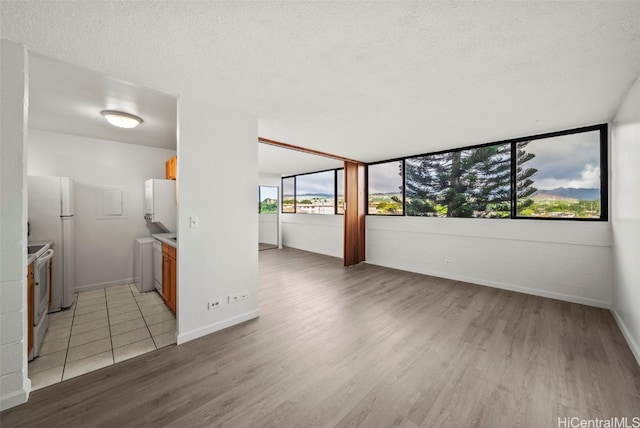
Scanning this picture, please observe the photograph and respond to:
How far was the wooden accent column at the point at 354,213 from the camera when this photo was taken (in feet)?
18.5

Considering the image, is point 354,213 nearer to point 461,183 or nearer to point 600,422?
point 461,183

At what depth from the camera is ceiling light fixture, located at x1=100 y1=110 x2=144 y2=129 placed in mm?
2895

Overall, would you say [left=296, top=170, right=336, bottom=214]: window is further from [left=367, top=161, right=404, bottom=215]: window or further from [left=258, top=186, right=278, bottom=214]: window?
[left=367, top=161, right=404, bottom=215]: window

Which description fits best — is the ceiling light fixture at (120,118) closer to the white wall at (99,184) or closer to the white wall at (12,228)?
the white wall at (12,228)

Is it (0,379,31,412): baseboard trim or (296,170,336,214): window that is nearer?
(0,379,31,412): baseboard trim

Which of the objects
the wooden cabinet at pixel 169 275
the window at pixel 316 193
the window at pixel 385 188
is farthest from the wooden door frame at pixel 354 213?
the wooden cabinet at pixel 169 275

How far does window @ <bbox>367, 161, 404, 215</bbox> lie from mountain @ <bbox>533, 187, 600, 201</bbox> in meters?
2.36

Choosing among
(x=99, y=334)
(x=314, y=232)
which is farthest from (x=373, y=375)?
Answer: (x=314, y=232)

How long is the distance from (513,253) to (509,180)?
1216 millimetres

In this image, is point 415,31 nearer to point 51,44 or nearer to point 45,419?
point 51,44

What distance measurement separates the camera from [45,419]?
1.54 meters

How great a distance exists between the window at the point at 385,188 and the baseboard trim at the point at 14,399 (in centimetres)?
560

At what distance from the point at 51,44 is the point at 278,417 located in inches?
115

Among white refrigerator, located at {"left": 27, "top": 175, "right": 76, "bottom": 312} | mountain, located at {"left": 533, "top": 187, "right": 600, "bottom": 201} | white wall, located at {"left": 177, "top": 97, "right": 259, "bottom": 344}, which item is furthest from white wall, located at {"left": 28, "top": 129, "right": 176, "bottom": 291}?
mountain, located at {"left": 533, "top": 187, "right": 600, "bottom": 201}
